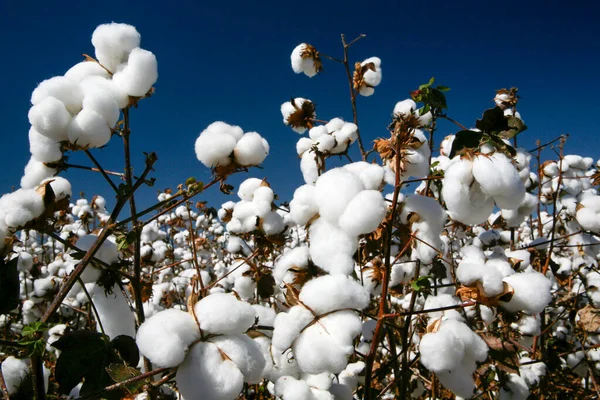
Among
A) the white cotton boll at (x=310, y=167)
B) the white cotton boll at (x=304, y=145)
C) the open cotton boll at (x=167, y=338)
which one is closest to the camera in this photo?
the open cotton boll at (x=167, y=338)

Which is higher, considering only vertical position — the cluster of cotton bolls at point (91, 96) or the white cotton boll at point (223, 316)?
the cluster of cotton bolls at point (91, 96)

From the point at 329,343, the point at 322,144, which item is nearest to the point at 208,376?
the point at 329,343

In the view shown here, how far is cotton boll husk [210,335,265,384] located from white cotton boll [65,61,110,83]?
1011 mm

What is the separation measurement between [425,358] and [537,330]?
1.83 metres

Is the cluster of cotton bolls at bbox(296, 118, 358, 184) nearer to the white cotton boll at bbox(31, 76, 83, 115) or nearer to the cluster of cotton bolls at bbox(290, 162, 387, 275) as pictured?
the cluster of cotton bolls at bbox(290, 162, 387, 275)

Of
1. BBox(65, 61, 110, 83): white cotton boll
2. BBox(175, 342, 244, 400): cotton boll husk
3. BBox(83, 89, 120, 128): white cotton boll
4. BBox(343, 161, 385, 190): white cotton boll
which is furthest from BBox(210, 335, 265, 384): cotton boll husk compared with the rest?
BBox(65, 61, 110, 83): white cotton boll

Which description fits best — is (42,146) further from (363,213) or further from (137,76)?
(363,213)

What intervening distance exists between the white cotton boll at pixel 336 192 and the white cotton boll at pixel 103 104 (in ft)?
2.32

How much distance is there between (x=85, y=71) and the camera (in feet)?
4.75

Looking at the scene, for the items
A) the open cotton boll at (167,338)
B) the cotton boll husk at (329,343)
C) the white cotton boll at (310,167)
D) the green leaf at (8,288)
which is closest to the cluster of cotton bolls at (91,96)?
the green leaf at (8,288)

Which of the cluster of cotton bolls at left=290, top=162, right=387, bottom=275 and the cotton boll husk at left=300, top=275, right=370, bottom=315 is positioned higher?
Answer: the cluster of cotton bolls at left=290, top=162, right=387, bottom=275

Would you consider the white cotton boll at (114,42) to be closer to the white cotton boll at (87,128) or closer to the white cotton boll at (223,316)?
the white cotton boll at (87,128)

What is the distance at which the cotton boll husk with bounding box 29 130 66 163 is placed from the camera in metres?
1.35

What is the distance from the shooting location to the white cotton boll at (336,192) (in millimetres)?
1274
